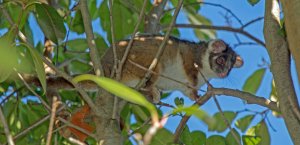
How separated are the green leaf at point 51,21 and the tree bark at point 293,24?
5.44 feet

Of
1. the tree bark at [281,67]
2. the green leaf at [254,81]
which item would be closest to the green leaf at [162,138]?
the tree bark at [281,67]

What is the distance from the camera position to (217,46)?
223 inches

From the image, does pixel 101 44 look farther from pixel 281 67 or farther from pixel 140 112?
pixel 281 67

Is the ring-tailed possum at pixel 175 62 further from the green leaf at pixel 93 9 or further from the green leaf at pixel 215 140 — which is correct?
the green leaf at pixel 215 140

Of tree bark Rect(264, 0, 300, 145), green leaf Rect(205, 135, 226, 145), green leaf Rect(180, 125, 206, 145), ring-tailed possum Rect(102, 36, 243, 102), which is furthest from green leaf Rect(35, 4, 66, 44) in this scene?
tree bark Rect(264, 0, 300, 145)

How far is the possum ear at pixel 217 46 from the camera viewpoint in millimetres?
5656

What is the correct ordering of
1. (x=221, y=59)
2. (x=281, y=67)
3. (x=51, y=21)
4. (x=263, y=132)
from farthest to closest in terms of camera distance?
(x=221, y=59) < (x=263, y=132) < (x=51, y=21) < (x=281, y=67)

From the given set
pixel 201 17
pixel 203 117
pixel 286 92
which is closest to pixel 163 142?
pixel 286 92

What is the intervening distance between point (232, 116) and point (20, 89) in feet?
5.35

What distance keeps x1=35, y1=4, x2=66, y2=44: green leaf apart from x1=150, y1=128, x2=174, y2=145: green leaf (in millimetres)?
903

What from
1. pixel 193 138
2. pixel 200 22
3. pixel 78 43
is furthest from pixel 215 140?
pixel 200 22

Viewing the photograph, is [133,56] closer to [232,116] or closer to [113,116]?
[232,116]

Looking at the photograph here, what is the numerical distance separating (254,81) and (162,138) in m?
1.99

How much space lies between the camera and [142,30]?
5.70 metres
